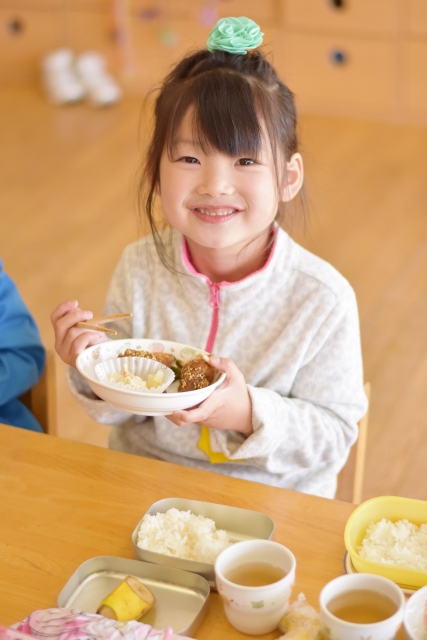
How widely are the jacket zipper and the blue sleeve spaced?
12.6 inches

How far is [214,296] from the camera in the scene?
1.32 m

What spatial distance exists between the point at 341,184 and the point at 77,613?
10.1 feet

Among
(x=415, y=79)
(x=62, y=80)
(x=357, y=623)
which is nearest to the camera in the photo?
(x=357, y=623)

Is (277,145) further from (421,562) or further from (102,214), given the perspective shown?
(102,214)

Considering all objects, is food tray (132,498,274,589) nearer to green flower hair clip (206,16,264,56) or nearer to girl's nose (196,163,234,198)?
girl's nose (196,163,234,198)

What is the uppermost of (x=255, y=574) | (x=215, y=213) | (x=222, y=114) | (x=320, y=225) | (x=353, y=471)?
(x=222, y=114)

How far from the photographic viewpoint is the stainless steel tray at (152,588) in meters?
0.86

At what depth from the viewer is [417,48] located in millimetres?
3979

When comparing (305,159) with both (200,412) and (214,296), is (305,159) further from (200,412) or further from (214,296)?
(200,412)

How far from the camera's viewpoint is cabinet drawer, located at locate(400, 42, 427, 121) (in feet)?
13.1

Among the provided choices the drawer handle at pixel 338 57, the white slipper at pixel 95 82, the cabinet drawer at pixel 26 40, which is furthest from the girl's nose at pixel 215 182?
the cabinet drawer at pixel 26 40

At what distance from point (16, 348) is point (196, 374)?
0.51 metres

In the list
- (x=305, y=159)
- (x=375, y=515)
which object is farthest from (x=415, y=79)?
(x=375, y=515)

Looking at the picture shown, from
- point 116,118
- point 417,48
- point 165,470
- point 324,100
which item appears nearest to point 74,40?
point 116,118
